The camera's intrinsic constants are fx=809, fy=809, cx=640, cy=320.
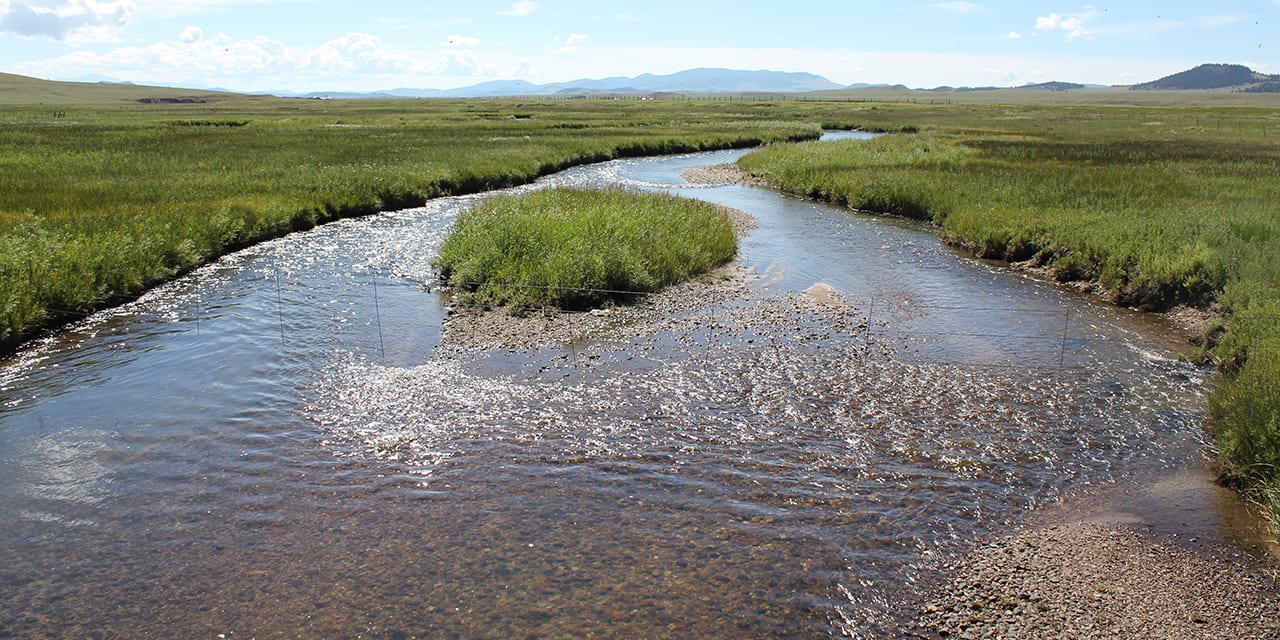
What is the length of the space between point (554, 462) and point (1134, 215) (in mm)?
20632

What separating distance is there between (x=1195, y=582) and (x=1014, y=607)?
1.94 m

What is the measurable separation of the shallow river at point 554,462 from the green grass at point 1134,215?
100 centimetres

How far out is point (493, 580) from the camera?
7.86 metres

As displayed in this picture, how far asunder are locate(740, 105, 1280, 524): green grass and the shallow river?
1.00 meters

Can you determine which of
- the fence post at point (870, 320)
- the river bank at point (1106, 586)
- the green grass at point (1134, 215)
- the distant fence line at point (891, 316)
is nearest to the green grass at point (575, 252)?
the distant fence line at point (891, 316)

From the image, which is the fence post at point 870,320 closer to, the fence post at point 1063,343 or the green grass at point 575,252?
the fence post at point 1063,343

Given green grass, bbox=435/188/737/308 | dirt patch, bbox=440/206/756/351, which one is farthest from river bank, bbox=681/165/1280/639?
green grass, bbox=435/188/737/308

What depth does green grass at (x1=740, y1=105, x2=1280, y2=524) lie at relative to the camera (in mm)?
11367

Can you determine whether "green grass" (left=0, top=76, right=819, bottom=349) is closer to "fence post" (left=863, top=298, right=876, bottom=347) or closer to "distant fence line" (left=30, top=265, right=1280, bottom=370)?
"distant fence line" (left=30, top=265, right=1280, bottom=370)

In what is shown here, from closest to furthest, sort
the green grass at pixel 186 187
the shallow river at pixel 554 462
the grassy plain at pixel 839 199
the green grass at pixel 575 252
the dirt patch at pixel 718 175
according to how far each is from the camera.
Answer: the shallow river at pixel 554 462, the grassy plain at pixel 839 199, the green grass at pixel 186 187, the green grass at pixel 575 252, the dirt patch at pixel 718 175

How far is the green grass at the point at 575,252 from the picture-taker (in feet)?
59.7

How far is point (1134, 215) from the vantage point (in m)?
23.3

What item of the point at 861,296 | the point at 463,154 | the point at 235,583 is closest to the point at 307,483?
the point at 235,583

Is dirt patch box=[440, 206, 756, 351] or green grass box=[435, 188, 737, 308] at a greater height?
green grass box=[435, 188, 737, 308]
